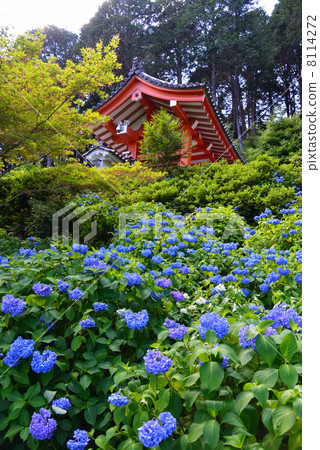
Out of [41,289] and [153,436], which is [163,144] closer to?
[41,289]

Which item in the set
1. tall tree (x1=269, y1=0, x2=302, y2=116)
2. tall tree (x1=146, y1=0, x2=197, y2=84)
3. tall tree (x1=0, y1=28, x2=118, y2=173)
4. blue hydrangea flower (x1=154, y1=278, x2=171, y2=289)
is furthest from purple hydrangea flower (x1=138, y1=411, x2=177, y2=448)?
tall tree (x1=146, y1=0, x2=197, y2=84)

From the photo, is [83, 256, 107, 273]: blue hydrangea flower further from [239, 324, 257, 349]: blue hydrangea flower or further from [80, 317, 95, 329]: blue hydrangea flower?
[239, 324, 257, 349]: blue hydrangea flower

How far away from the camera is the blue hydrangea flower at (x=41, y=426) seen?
1.00m

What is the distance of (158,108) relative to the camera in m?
9.18

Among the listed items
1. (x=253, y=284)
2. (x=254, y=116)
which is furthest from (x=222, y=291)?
(x=254, y=116)

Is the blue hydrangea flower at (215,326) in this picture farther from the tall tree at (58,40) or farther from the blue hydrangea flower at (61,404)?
the tall tree at (58,40)

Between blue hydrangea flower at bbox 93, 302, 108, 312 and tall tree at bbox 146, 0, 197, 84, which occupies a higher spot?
tall tree at bbox 146, 0, 197, 84

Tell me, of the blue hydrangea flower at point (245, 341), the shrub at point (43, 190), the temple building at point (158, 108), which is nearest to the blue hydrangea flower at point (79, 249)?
the blue hydrangea flower at point (245, 341)

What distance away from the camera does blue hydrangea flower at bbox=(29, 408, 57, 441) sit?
1.00m

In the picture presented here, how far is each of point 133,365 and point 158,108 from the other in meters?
8.91

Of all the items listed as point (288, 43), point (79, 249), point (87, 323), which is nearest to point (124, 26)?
point (288, 43)

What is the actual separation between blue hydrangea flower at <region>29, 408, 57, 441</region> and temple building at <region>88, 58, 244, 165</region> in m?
7.06
